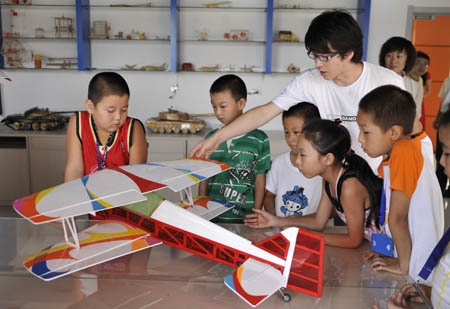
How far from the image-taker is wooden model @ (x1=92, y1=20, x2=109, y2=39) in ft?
15.0

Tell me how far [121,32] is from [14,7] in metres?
1.33

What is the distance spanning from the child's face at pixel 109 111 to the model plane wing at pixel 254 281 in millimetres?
1037

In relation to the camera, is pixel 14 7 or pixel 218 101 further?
pixel 14 7

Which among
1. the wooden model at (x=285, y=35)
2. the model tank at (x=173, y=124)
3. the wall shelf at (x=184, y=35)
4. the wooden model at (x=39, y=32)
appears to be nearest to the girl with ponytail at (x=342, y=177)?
the model tank at (x=173, y=124)

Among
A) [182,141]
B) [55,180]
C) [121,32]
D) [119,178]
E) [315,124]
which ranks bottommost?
[55,180]

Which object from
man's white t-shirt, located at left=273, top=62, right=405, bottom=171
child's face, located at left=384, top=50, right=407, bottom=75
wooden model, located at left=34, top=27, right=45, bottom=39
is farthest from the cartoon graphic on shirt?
wooden model, located at left=34, top=27, right=45, bottom=39

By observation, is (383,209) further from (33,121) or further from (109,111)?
(33,121)

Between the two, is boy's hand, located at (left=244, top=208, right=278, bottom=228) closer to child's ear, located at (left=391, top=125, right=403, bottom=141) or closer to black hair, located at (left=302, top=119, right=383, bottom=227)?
black hair, located at (left=302, top=119, right=383, bottom=227)

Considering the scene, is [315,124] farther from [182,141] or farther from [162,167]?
[182,141]

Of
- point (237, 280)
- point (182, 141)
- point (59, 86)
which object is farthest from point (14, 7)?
point (237, 280)

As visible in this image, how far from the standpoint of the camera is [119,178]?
1.43 meters

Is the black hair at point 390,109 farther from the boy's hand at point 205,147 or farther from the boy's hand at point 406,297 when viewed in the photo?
the boy's hand at point 205,147

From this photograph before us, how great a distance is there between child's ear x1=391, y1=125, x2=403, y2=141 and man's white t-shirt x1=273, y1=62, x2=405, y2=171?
0.49 meters

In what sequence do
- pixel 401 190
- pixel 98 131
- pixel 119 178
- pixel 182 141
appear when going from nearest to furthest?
pixel 401 190, pixel 119 178, pixel 98 131, pixel 182 141
